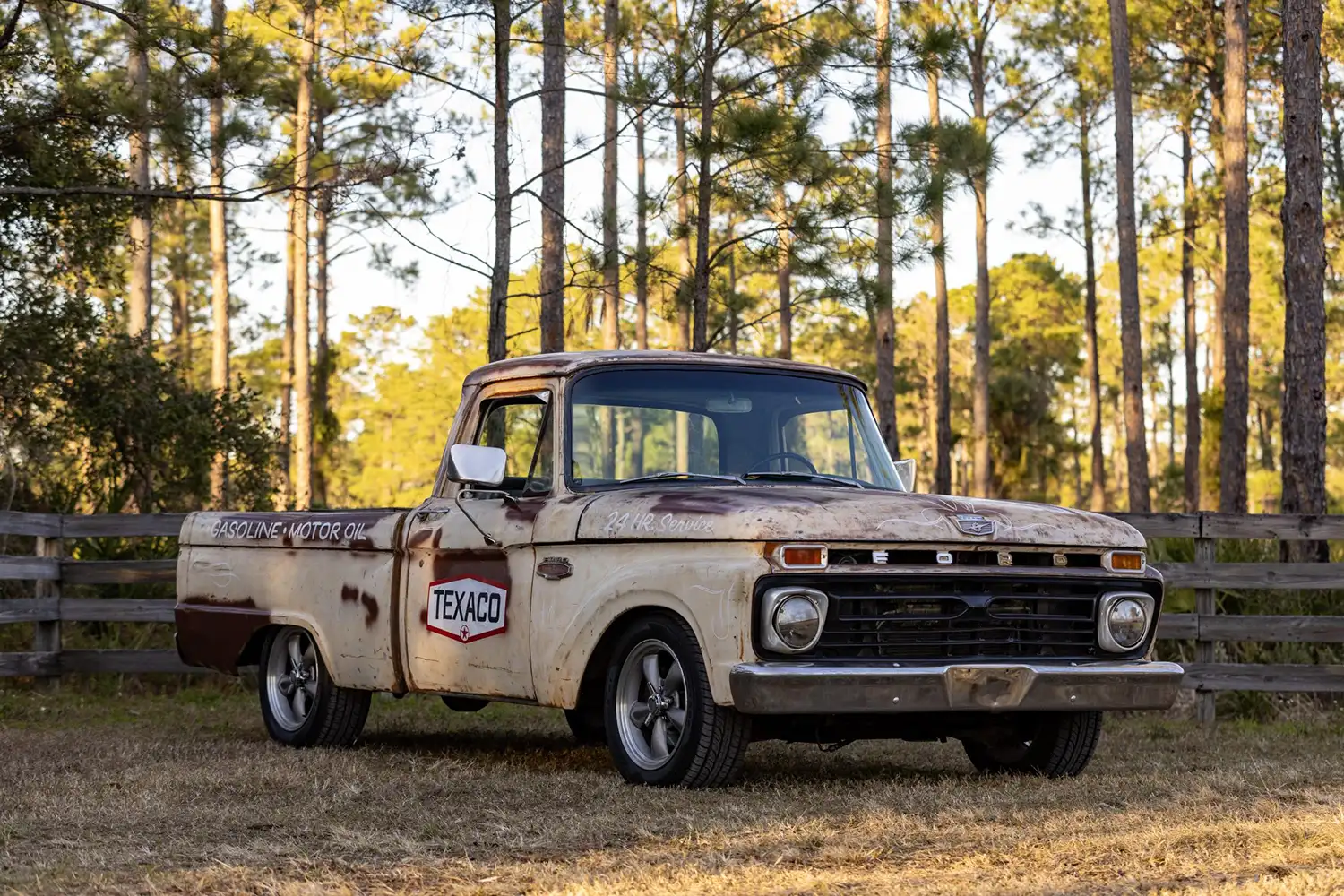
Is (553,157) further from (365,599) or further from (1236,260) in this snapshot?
(1236,260)

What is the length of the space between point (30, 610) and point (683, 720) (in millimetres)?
7059

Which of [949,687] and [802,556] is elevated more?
[802,556]

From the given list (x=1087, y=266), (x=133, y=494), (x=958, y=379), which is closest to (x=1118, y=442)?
(x=958, y=379)

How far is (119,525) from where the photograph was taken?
43.2 ft

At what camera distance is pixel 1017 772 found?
8.64 meters

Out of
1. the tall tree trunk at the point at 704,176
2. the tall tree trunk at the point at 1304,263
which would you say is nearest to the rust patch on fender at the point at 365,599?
the tall tree trunk at the point at 704,176

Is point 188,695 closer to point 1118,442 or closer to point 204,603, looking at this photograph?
point 204,603

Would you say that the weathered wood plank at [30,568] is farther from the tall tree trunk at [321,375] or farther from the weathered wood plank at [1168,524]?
the tall tree trunk at [321,375]

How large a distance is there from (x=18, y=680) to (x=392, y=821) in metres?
7.93

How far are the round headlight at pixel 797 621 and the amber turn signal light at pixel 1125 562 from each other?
1.67 m

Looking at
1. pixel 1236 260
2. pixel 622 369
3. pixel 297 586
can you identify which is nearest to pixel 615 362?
pixel 622 369

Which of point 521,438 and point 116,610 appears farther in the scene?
point 116,610

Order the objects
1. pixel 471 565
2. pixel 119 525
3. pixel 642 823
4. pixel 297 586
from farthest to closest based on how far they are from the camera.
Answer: pixel 119 525 < pixel 297 586 < pixel 471 565 < pixel 642 823

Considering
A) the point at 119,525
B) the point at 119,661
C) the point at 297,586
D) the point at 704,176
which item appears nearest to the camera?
the point at 297,586
